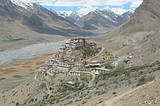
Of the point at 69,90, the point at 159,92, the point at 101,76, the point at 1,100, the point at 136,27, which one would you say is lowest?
the point at 1,100

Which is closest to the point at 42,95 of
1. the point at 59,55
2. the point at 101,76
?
the point at 101,76

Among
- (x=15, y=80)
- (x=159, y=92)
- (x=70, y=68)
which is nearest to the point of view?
(x=159, y=92)

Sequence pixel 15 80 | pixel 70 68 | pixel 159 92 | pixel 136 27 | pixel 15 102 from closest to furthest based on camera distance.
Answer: pixel 159 92, pixel 15 102, pixel 70 68, pixel 15 80, pixel 136 27

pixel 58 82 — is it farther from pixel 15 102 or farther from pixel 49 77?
pixel 15 102

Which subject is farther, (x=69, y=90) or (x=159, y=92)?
(x=69, y=90)

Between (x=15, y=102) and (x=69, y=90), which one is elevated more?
(x=69, y=90)

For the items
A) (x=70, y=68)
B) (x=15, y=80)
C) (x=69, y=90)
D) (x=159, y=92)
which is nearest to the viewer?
(x=159, y=92)

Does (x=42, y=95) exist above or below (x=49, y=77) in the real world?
below

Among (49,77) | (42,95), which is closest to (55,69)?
(49,77)

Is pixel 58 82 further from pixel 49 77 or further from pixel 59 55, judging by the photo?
pixel 59 55
